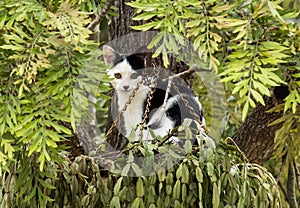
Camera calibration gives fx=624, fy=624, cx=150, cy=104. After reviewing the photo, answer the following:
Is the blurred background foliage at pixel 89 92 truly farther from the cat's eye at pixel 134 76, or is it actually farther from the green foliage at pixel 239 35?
the cat's eye at pixel 134 76

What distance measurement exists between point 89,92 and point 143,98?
61 centimetres

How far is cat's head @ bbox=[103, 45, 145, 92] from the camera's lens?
1666 millimetres

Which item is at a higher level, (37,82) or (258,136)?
(37,82)

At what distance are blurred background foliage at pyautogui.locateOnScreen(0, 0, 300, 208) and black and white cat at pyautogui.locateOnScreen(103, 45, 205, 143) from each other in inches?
15.4

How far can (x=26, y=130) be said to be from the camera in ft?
3.67

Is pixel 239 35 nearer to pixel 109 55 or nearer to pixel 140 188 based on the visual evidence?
pixel 140 188

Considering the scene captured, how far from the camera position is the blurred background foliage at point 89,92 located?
111 centimetres

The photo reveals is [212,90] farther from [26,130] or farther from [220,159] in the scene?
[26,130]

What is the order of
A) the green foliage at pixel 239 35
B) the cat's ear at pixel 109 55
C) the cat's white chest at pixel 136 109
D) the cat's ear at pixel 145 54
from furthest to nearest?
the cat's white chest at pixel 136 109, the cat's ear at pixel 109 55, the cat's ear at pixel 145 54, the green foliage at pixel 239 35

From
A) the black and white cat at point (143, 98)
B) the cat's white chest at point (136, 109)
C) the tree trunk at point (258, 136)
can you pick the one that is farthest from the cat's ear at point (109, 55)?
the tree trunk at point (258, 136)

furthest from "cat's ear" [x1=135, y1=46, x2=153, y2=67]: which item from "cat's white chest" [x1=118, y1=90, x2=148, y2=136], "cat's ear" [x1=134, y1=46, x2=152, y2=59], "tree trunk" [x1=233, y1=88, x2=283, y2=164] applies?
"tree trunk" [x1=233, y1=88, x2=283, y2=164]

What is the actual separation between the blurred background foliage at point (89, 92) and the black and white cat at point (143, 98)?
1.28ft

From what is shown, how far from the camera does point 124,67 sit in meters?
1.69

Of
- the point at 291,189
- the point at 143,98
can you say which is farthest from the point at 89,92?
the point at 291,189
